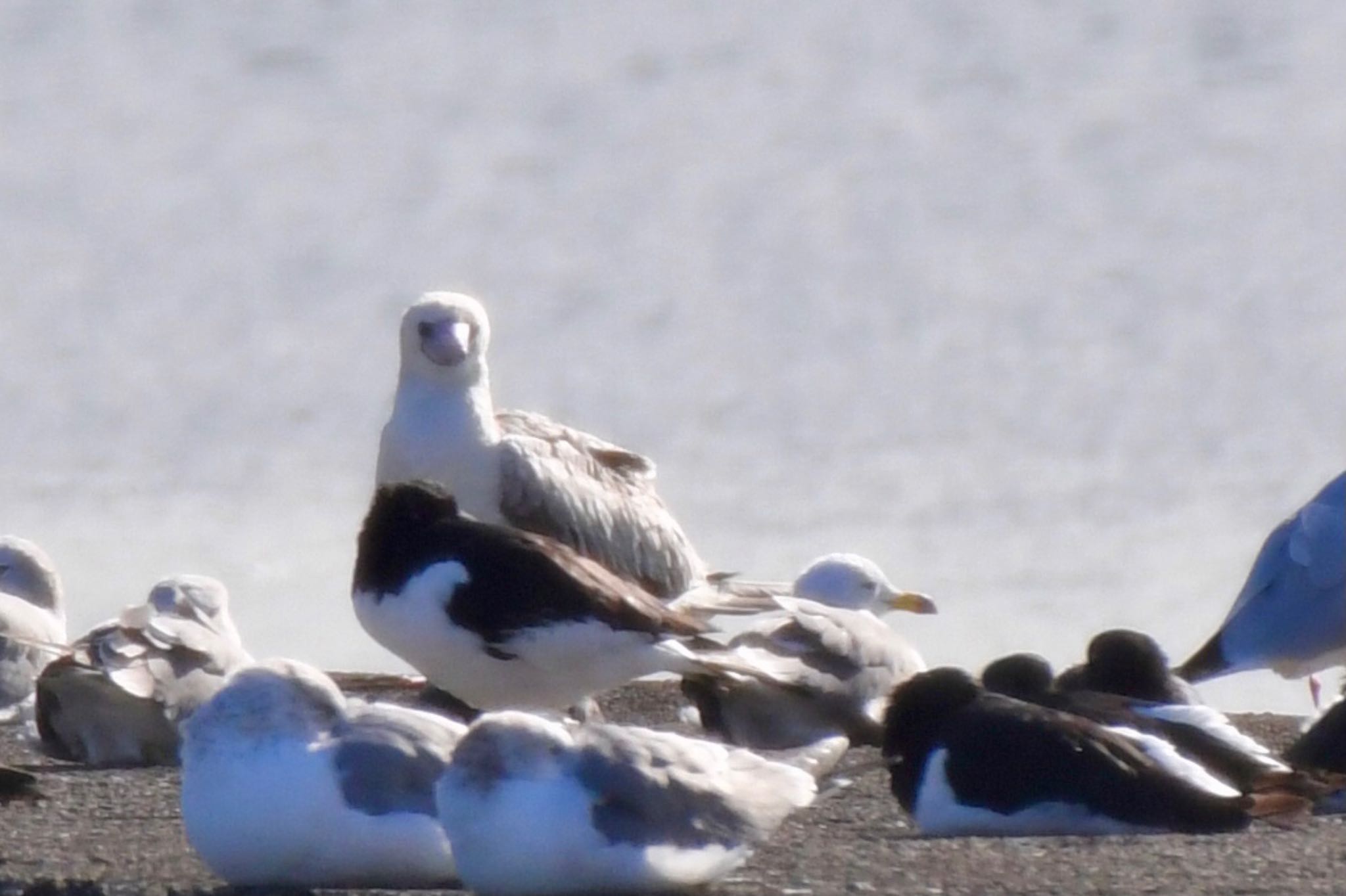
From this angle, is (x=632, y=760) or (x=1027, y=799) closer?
(x=632, y=760)

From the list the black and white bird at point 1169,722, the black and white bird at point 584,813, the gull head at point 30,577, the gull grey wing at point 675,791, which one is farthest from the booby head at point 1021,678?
the gull head at point 30,577

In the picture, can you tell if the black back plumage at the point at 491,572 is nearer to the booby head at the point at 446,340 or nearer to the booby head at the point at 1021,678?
the booby head at the point at 1021,678

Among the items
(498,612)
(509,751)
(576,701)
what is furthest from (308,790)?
(576,701)

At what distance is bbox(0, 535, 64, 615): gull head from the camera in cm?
1141

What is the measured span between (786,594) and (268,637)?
103 inches

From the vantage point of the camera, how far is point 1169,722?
815cm

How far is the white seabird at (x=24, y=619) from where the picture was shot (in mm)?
10211

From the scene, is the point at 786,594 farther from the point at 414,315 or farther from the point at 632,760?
the point at 632,760

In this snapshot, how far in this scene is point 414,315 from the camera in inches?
414

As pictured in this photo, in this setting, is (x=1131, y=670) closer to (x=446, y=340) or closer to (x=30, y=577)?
(x=446, y=340)

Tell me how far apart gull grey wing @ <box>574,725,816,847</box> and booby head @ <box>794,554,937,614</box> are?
417 cm

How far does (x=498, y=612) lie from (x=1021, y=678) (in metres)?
1.41

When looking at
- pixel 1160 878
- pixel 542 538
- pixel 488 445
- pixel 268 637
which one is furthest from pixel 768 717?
pixel 268 637

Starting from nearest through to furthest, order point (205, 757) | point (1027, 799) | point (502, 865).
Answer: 1. point (502, 865)
2. point (205, 757)
3. point (1027, 799)
